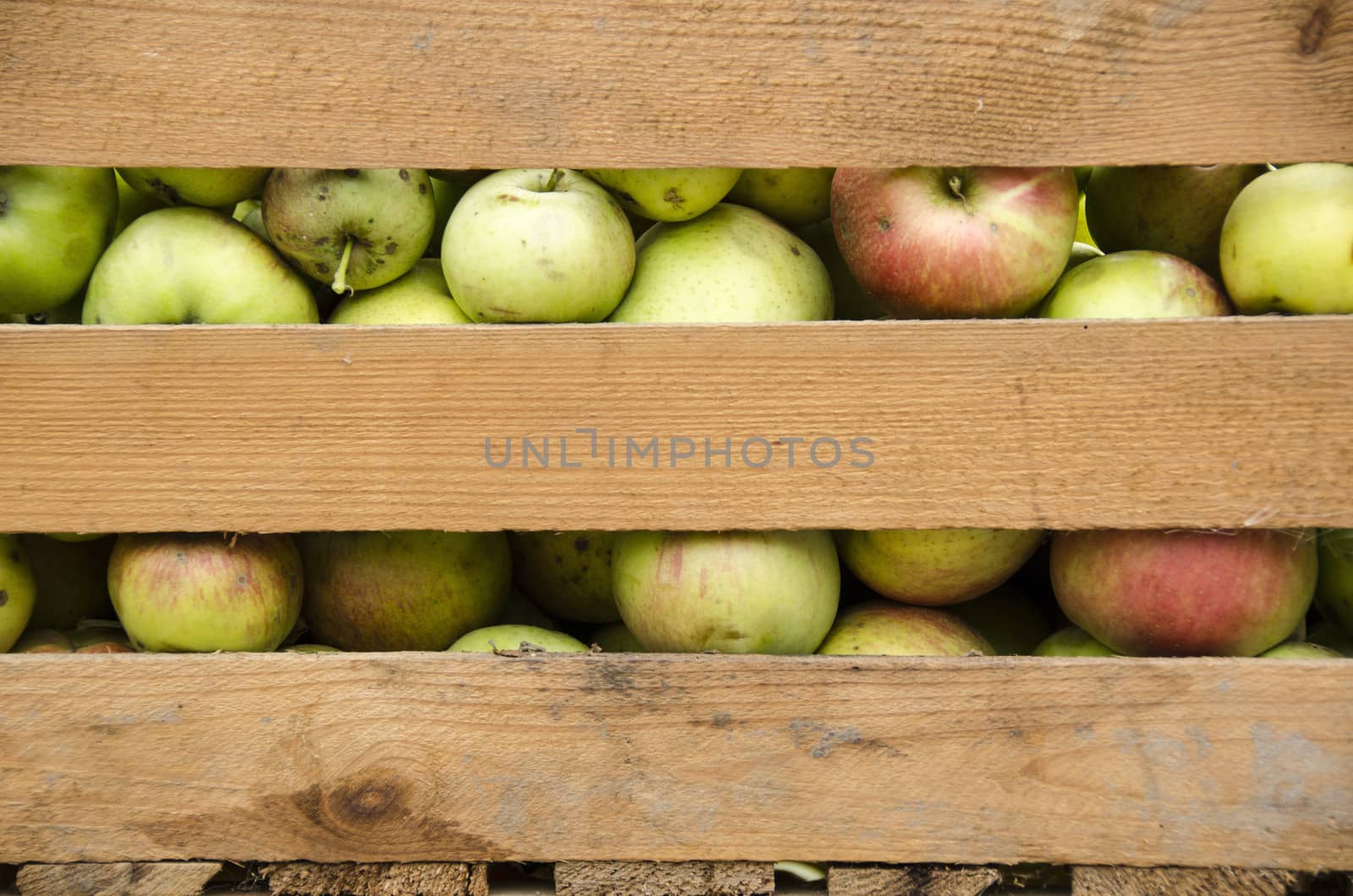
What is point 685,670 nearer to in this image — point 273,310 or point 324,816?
point 324,816

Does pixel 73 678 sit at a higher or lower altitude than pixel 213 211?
lower

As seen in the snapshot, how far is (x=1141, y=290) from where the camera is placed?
3.50 feet

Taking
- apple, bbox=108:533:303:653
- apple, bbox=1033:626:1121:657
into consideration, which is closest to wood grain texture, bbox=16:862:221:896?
apple, bbox=108:533:303:653

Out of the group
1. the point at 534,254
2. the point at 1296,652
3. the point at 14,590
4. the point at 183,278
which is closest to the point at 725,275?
the point at 534,254

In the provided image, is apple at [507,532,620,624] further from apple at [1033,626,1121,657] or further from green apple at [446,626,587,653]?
apple at [1033,626,1121,657]

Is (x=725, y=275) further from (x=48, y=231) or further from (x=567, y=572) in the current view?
(x=48, y=231)

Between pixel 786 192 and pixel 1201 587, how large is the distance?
0.64 meters

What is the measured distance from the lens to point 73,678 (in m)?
1.01

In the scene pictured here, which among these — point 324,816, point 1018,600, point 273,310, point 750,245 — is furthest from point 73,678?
point 1018,600

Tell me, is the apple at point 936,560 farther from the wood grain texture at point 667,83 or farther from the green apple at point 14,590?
the green apple at point 14,590

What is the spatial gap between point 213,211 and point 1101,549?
1031mm

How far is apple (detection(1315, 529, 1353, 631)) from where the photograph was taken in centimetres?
114

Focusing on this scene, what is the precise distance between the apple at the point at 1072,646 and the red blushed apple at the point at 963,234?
1.24ft

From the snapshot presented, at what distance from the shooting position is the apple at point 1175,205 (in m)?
1.16
